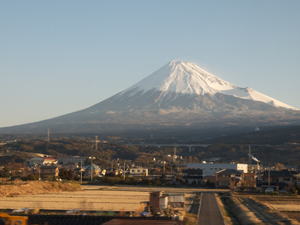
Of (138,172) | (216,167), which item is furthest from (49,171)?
(216,167)

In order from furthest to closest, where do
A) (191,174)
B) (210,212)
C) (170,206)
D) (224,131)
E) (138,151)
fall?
(224,131)
(138,151)
(191,174)
(170,206)
(210,212)

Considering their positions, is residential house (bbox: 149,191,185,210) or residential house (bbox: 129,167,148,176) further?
residential house (bbox: 129,167,148,176)

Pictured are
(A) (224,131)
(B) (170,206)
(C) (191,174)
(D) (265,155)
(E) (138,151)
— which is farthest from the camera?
(A) (224,131)

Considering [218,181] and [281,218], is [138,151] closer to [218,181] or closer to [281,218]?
[218,181]

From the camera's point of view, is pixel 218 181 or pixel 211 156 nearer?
pixel 218 181

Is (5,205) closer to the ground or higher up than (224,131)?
closer to the ground

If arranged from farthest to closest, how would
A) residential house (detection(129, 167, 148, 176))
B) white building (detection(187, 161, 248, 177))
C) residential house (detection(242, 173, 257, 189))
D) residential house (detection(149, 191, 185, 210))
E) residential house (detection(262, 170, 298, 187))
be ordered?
residential house (detection(129, 167, 148, 176)) < white building (detection(187, 161, 248, 177)) < residential house (detection(262, 170, 298, 187)) < residential house (detection(242, 173, 257, 189)) < residential house (detection(149, 191, 185, 210))

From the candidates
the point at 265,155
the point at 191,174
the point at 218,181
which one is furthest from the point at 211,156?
the point at 218,181

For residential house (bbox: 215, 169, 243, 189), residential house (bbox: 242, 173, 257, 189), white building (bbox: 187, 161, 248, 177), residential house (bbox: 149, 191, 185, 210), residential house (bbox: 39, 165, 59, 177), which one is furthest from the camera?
white building (bbox: 187, 161, 248, 177)

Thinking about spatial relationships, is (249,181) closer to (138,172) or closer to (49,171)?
(138,172)

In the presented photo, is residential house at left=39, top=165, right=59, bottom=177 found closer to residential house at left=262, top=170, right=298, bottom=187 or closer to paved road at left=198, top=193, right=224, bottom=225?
residential house at left=262, top=170, right=298, bottom=187

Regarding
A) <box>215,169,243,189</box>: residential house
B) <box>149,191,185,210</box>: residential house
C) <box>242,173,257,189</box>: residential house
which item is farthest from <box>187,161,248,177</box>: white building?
<box>149,191,185,210</box>: residential house
